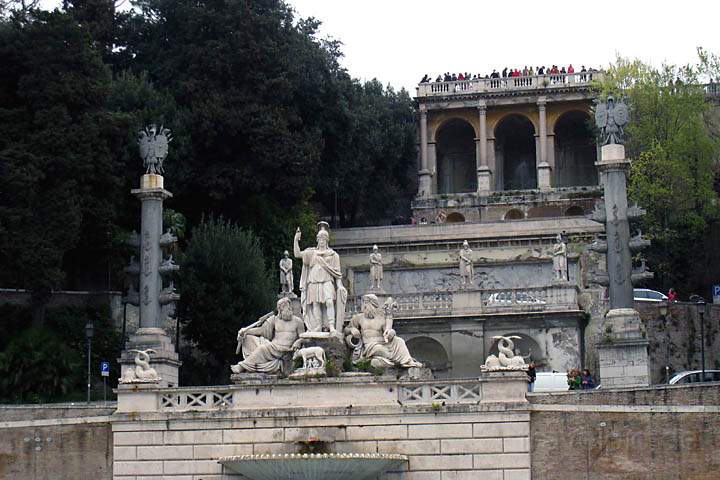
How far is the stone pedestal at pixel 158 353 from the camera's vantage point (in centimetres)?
4284

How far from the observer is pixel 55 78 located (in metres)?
47.8

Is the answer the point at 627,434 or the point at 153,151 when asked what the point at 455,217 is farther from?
the point at 627,434

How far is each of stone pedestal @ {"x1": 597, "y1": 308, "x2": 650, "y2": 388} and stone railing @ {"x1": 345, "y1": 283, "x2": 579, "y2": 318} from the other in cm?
739

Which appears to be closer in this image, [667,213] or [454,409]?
[454,409]

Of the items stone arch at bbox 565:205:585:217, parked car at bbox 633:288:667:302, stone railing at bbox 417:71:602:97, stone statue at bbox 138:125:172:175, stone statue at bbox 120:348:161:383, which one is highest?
stone railing at bbox 417:71:602:97

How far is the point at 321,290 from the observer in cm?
3681

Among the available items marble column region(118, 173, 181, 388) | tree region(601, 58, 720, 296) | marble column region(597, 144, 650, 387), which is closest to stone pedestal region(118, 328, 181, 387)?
marble column region(118, 173, 181, 388)

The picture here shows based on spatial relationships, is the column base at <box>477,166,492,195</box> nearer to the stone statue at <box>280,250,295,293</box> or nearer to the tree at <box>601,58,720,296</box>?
the tree at <box>601,58,720,296</box>

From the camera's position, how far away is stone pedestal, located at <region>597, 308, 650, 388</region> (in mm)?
41031

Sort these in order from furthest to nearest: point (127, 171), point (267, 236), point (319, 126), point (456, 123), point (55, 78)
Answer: point (456, 123), point (319, 126), point (267, 236), point (127, 171), point (55, 78)

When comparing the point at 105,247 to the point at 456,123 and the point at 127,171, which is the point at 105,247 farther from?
the point at 456,123

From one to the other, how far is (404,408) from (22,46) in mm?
19583

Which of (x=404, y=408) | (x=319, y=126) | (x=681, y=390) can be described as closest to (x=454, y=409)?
(x=404, y=408)

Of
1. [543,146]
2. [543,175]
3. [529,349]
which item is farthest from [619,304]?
[543,146]
